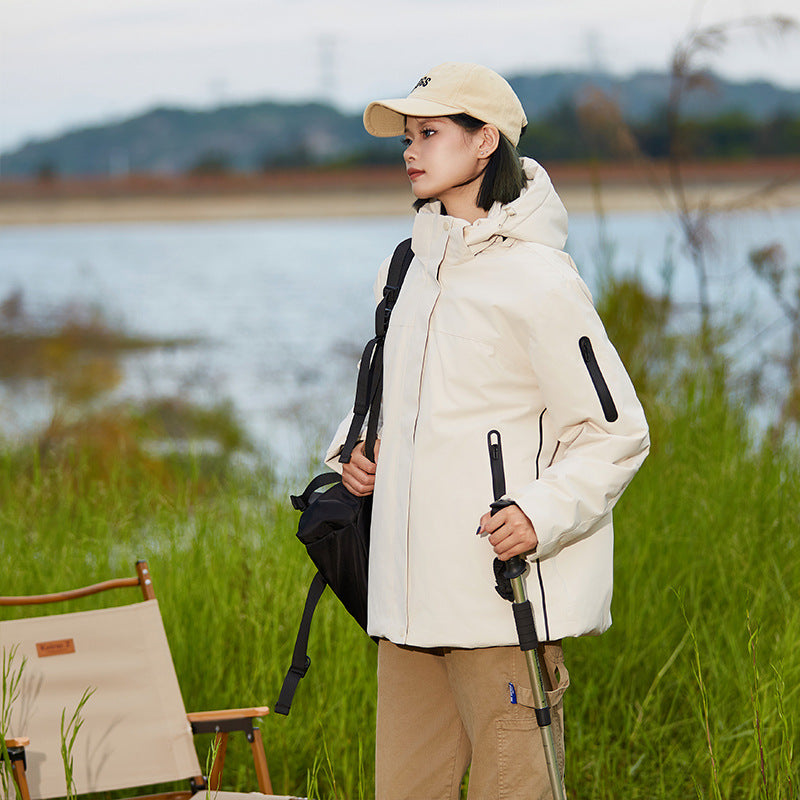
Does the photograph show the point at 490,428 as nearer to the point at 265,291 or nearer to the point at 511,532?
the point at 511,532

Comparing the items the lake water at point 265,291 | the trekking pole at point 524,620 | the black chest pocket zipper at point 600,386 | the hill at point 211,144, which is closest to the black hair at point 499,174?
the black chest pocket zipper at point 600,386

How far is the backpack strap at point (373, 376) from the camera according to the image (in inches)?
82.2

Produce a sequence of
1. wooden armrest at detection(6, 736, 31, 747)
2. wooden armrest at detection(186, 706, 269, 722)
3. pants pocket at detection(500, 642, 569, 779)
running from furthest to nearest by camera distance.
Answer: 1. wooden armrest at detection(186, 706, 269, 722)
2. wooden armrest at detection(6, 736, 31, 747)
3. pants pocket at detection(500, 642, 569, 779)

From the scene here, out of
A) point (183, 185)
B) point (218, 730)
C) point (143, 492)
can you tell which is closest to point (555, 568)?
point (218, 730)

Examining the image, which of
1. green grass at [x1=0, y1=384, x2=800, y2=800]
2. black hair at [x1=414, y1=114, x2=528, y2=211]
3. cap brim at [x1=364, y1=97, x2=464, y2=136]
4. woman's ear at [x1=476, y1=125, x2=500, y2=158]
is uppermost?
cap brim at [x1=364, y1=97, x2=464, y2=136]

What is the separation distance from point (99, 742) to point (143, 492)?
1388mm

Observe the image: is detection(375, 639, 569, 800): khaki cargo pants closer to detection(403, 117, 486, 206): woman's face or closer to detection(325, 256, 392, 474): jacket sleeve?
detection(325, 256, 392, 474): jacket sleeve

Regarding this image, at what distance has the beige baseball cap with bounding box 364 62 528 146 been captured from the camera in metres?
1.94

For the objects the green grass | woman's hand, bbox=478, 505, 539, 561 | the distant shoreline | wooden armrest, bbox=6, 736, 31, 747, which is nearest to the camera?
woman's hand, bbox=478, 505, 539, 561

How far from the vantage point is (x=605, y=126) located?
6.22 metres

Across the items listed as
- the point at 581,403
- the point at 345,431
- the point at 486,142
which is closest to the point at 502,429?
the point at 581,403

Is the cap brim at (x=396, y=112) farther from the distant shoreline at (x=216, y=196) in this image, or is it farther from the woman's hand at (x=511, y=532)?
the distant shoreline at (x=216, y=196)

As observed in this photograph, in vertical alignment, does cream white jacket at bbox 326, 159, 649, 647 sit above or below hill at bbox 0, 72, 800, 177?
below

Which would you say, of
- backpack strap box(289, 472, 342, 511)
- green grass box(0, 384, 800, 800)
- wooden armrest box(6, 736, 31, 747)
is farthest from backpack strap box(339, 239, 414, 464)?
green grass box(0, 384, 800, 800)
